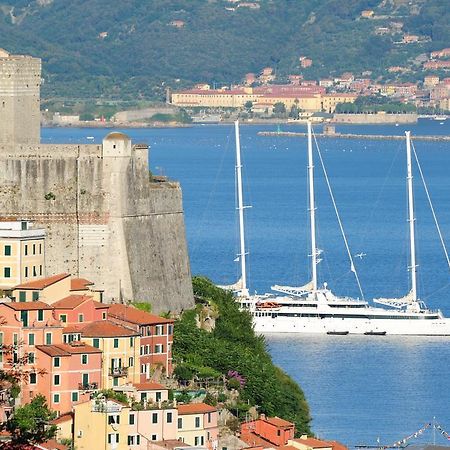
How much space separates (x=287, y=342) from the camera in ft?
151

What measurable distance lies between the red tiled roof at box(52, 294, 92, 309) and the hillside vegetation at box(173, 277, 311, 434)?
6.18 ft

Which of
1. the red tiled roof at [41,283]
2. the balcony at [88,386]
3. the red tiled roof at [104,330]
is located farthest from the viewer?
the red tiled roof at [41,283]

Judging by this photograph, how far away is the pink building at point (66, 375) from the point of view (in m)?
26.0

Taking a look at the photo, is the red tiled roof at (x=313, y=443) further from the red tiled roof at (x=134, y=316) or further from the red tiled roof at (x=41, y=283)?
the red tiled roof at (x=41, y=283)

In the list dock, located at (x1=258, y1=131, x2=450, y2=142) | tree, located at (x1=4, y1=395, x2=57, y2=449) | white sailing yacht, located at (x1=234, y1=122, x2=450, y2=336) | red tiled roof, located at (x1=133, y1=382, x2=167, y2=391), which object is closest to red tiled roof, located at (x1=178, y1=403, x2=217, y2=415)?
red tiled roof, located at (x1=133, y1=382, x2=167, y2=391)

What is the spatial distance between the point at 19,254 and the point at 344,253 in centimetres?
3387

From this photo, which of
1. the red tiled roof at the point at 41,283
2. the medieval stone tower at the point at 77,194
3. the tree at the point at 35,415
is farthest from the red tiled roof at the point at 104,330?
the medieval stone tower at the point at 77,194

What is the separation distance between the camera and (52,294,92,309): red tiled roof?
2742 centimetres

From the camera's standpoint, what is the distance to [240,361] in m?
30.4

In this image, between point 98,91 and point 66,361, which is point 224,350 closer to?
point 66,361

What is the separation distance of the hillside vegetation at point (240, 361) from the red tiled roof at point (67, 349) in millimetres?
2614

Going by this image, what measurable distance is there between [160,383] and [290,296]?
2216 cm

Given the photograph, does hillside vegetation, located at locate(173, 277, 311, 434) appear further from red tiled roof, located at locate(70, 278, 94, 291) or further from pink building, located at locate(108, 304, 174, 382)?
red tiled roof, located at locate(70, 278, 94, 291)

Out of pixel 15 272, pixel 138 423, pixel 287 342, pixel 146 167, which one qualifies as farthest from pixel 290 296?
pixel 138 423
